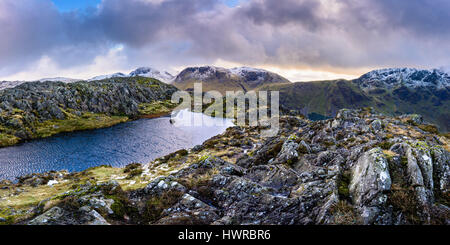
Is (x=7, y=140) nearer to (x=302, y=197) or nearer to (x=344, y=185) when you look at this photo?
(x=302, y=197)

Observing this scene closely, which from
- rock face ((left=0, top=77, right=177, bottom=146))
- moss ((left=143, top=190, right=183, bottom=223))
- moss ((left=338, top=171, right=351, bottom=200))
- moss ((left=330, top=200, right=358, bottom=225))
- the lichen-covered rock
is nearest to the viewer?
moss ((left=330, top=200, right=358, bottom=225))

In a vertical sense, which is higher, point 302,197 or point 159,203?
point 302,197

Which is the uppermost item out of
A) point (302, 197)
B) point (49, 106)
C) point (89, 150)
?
point (49, 106)

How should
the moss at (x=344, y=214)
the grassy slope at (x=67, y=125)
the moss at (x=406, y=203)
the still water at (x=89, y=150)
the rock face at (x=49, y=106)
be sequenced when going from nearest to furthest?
1. the moss at (x=406, y=203)
2. the moss at (x=344, y=214)
3. the still water at (x=89, y=150)
4. the grassy slope at (x=67, y=125)
5. the rock face at (x=49, y=106)

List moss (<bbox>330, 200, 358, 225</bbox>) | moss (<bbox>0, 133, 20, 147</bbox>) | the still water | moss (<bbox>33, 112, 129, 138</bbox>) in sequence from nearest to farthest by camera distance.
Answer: moss (<bbox>330, 200, 358, 225</bbox>)
the still water
moss (<bbox>0, 133, 20, 147</bbox>)
moss (<bbox>33, 112, 129, 138</bbox>)

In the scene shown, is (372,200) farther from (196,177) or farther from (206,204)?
(196,177)

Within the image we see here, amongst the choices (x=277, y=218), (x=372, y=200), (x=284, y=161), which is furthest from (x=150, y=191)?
(x=372, y=200)

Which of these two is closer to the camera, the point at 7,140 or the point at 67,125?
the point at 7,140

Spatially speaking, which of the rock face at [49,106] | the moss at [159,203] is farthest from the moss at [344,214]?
the rock face at [49,106]

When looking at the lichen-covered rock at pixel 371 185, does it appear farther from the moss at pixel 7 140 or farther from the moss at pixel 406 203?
the moss at pixel 7 140

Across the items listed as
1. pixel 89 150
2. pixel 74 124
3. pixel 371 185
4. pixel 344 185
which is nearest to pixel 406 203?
pixel 371 185

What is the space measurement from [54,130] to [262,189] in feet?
484

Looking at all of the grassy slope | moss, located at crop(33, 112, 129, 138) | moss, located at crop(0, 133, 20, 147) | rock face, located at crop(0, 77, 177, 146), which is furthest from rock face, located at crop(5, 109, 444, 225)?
moss, located at crop(33, 112, 129, 138)

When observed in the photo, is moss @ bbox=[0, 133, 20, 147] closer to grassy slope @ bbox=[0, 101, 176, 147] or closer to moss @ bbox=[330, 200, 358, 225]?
grassy slope @ bbox=[0, 101, 176, 147]
